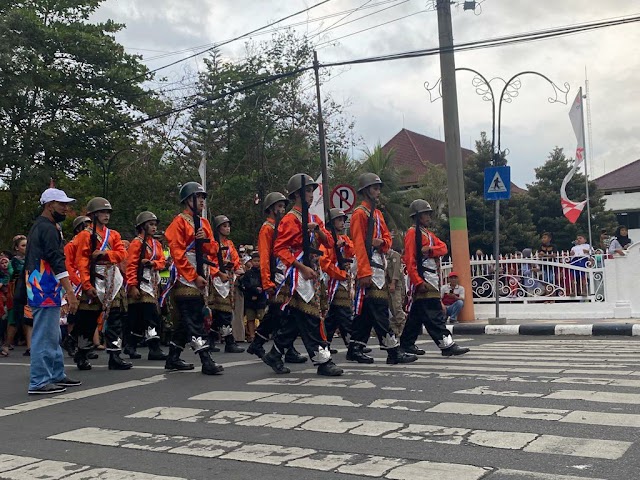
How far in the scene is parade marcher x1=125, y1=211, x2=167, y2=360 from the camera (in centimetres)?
1066

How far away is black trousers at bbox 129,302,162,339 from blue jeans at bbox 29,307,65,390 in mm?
2582

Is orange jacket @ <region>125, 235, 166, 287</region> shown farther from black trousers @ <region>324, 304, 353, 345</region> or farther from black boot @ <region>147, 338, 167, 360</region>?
black trousers @ <region>324, 304, 353, 345</region>

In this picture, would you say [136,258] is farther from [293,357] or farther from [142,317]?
[293,357]

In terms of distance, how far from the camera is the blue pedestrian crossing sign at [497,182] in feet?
49.1

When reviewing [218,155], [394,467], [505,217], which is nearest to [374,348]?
[394,467]

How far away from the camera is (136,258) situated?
10898 mm

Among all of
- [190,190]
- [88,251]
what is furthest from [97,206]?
[190,190]

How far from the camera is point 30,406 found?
7316 mm

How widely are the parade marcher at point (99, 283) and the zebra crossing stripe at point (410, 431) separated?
135 inches

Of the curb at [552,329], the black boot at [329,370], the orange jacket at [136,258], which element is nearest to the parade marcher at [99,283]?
the orange jacket at [136,258]

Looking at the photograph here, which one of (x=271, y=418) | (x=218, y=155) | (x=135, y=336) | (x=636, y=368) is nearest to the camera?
(x=271, y=418)

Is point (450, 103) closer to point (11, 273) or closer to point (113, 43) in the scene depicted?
point (11, 273)

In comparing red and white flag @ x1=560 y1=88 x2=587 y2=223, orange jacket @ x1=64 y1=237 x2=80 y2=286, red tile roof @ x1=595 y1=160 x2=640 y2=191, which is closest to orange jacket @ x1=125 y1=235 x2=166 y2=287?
orange jacket @ x1=64 y1=237 x2=80 y2=286

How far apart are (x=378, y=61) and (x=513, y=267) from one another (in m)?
5.51
